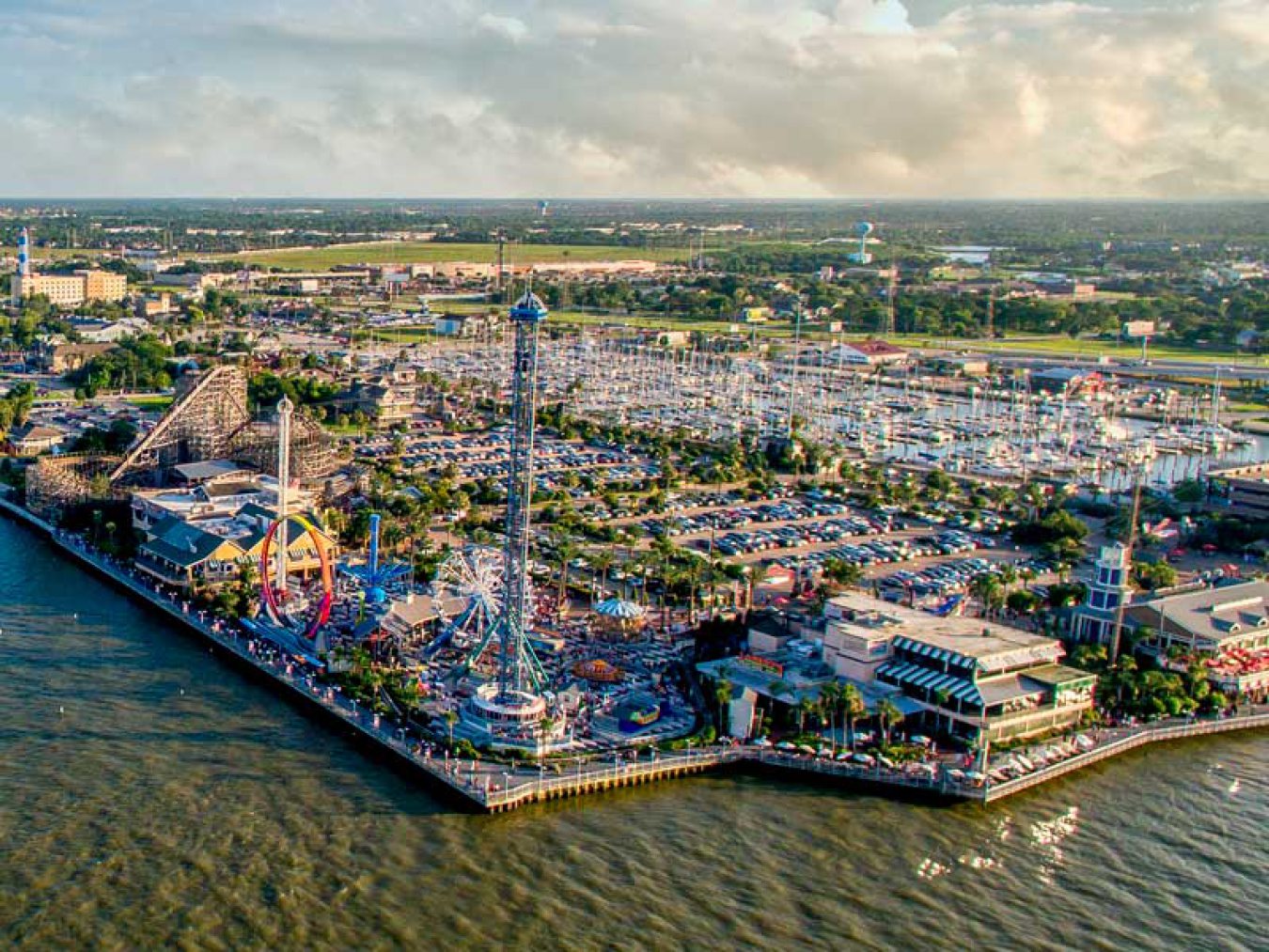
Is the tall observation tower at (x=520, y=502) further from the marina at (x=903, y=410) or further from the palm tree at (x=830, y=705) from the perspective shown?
the marina at (x=903, y=410)

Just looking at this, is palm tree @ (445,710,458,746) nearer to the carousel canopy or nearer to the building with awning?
the carousel canopy

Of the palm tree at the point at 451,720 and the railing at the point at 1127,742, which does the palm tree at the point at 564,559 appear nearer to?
the palm tree at the point at 451,720

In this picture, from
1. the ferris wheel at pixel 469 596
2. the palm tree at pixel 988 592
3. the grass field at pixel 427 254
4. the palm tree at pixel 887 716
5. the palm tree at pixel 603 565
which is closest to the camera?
the palm tree at pixel 887 716

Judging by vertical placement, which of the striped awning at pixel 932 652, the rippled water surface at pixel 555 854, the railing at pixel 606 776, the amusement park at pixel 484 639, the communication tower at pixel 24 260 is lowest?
the rippled water surface at pixel 555 854

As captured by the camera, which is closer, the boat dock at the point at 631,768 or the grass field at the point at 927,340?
the boat dock at the point at 631,768

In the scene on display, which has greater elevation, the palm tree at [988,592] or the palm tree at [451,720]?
the palm tree at [988,592]

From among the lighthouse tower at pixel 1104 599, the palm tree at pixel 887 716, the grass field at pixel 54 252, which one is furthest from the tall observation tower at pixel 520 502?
the grass field at pixel 54 252

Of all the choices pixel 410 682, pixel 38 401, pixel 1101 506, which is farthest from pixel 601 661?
pixel 38 401

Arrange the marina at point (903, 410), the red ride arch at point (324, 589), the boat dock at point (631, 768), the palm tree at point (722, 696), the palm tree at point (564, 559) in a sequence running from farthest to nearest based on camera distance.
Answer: the marina at point (903, 410) < the palm tree at point (564, 559) < the red ride arch at point (324, 589) < the palm tree at point (722, 696) < the boat dock at point (631, 768)
